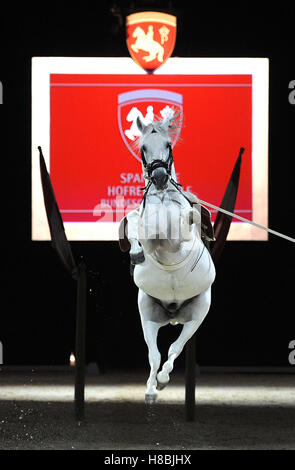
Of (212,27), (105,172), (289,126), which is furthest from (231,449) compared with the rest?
(212,27)

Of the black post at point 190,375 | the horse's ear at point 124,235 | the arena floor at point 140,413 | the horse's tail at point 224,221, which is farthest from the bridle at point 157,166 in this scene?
the arena floor at point 140,413

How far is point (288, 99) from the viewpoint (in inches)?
515

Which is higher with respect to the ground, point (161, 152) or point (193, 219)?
point (161, 152)

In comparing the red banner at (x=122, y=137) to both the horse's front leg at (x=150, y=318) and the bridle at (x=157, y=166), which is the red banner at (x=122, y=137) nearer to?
the horse's front leg at (x=150, y=318)

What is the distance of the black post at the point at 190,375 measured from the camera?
9148mm

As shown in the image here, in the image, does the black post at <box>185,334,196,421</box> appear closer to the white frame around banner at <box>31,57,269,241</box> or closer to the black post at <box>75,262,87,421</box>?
the black post at <box>75,262,87,421</box>

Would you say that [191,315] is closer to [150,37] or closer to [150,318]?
[150,318]

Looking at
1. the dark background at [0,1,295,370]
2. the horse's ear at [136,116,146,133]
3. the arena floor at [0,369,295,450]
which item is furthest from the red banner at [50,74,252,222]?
the horse's ear at [136,116,146,133]

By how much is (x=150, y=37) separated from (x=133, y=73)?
2.05 m

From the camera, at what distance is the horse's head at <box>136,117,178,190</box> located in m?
3.77

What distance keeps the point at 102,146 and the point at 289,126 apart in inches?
125

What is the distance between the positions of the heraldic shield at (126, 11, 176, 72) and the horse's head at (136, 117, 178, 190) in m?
5.90

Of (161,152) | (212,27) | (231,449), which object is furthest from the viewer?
(212,27)

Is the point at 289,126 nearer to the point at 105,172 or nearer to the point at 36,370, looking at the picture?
the point at 105,172
